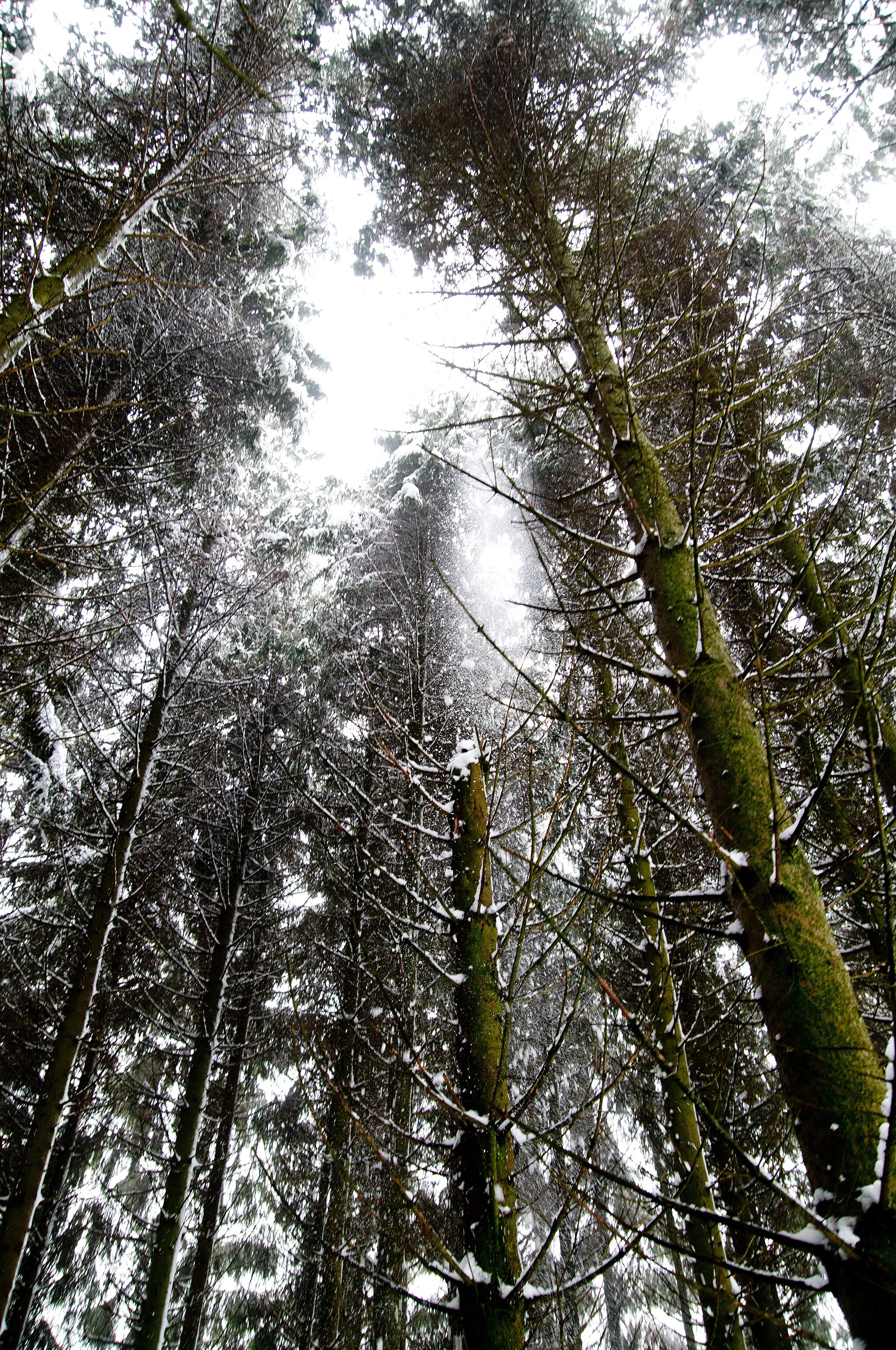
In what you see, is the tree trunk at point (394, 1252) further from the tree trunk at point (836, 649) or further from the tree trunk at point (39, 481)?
the tree trunk at point (39, 481)

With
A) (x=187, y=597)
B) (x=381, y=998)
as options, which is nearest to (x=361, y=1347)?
(x=381, y=998)

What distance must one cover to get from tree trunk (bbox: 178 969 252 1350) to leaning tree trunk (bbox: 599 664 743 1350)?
399 centimetres

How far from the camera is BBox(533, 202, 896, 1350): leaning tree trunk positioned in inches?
37.6

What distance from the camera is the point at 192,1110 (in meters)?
5.08

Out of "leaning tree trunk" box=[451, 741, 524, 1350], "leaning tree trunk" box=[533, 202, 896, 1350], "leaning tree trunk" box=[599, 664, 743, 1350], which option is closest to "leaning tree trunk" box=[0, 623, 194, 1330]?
"leaning tree trunk" box=[451, 741, 524, 1350]

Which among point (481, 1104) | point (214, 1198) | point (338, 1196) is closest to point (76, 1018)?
point (338, 1196)

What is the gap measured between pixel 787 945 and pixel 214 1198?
29.2 feet

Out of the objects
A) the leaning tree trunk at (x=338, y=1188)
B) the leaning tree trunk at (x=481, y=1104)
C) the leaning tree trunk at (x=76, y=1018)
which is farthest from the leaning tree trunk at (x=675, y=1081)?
the leaning tree trunk at (x=76, y=1018)

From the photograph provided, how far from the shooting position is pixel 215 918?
7449 millimetres

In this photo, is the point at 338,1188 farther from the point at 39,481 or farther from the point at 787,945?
the point at 39,481

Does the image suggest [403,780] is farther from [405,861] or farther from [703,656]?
[703,656]

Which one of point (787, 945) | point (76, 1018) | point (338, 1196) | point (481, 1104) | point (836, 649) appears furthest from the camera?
point (338, 1196)

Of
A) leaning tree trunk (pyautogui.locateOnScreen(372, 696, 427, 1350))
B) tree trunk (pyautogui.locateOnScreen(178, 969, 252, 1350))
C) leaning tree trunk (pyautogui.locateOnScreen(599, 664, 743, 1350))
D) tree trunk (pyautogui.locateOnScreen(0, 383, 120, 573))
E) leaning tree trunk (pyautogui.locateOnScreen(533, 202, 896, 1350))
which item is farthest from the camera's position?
tree trunk (pyautogui.locateOnScreen(178, 969, 252, 1350))

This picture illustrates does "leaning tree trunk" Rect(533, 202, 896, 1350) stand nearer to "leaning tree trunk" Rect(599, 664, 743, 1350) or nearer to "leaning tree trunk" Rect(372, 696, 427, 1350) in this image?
"leaning tree trunk" Rect(599, 664, 743, 1350)
